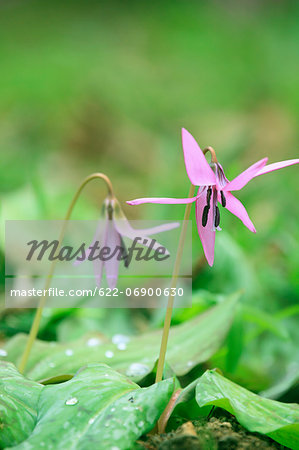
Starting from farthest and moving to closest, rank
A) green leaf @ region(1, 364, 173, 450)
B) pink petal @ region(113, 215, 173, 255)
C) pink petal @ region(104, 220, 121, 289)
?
1. pink petal @ region(104, 220, 121, 289)
2. pink petal @ region(113, 215, 173, 255)
3. green leaf @ region(1, 364, 173, 450)

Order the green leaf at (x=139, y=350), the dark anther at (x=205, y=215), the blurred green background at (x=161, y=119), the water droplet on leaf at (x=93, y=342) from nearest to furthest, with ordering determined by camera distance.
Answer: the dark anther at (x=205, y=215), the green leaf at (x=139, y=350), the water droplet on leaf at (x=93, y=342), the blurred green background at (x=161, y=119)

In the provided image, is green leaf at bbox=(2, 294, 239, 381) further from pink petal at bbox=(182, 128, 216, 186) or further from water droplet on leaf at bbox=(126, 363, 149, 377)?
pink petal at bbox=(182, 128, 216, 186)

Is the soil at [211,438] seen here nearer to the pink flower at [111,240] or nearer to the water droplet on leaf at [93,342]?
the pink flower at [111,240]

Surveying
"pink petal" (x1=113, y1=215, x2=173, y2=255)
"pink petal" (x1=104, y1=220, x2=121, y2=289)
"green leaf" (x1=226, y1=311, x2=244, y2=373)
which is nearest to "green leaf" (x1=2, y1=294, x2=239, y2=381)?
"green leaf" (x1=226, y1=311, x2=244, y2=373)

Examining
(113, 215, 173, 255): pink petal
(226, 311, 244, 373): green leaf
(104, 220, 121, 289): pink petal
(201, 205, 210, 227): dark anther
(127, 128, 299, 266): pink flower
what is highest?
(127, 128, 299, 266): pink flower

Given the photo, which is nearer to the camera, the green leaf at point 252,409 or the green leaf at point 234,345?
the green leaf at point 252,409

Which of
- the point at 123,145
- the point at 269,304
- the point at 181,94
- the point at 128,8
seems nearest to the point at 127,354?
the point at 269,304

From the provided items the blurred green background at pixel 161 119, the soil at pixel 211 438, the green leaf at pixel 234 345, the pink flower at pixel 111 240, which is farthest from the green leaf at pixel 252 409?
the blurred green background at pixel 161 119
